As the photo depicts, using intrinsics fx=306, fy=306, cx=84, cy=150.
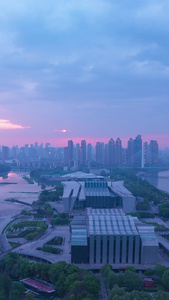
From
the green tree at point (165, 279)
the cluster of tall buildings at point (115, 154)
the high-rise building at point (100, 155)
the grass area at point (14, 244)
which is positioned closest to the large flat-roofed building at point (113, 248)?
the green tree at point (165, 279)

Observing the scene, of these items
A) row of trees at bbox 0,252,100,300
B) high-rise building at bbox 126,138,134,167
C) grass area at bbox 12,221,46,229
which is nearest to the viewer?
row of trees at bbox 0,252,100,300

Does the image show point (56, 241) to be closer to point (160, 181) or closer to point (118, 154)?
point (160, 181)

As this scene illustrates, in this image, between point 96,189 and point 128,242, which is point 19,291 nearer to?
point 128,242

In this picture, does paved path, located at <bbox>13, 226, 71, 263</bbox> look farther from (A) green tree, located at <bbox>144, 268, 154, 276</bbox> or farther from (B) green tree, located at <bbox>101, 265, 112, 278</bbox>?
(A) green tree, located at <bbox>144, 268, 154, 276</bbox>

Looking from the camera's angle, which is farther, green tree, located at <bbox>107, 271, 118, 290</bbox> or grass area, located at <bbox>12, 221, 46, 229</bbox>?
grass area, located at <bbox>12, 221, 46, 229</bbox>

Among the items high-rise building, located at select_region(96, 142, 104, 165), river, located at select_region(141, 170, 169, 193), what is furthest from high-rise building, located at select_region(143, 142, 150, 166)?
high-rise building, located at select_region(96, 142, 104, 165)

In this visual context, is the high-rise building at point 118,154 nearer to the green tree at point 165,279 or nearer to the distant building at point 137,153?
the distant building at point 137,153
